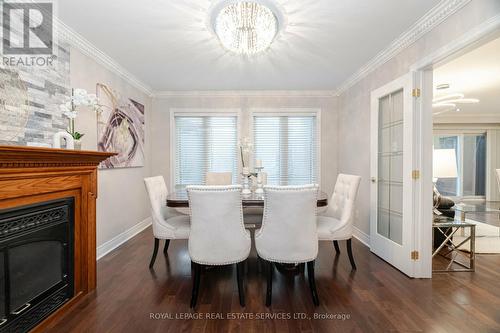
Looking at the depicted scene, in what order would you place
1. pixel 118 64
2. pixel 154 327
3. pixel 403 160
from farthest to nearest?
pixel 118 64
pixel 403 160
pixel 154 327

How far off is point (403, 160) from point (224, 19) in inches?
89.0

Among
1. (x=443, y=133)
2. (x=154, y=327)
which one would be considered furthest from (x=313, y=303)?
(x=443, y=133)

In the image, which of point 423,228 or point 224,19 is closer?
point 224,19

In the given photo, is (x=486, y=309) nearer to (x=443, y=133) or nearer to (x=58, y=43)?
(x=58, y=43)

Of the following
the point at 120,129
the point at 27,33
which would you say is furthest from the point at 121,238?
the point at 27,33

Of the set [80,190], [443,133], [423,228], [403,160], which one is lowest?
[423,228]

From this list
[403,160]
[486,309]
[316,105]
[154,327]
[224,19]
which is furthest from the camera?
[316,105]

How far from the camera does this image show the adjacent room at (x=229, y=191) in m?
1.82

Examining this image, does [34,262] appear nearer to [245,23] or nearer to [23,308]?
[23,308]

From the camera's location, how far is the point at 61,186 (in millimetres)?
1950

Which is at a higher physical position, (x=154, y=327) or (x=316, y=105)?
(x=316, y=105)

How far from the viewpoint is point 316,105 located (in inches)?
184

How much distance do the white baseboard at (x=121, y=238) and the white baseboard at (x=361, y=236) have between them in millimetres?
3507

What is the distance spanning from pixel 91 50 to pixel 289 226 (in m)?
2.97
